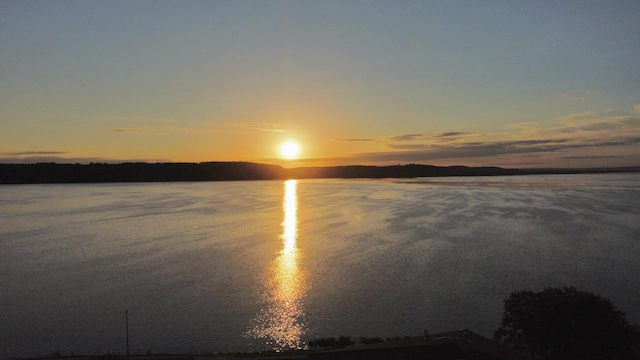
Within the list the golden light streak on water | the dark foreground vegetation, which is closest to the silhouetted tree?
the dark foreground vegetation

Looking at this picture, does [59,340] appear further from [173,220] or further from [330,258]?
[173,220]

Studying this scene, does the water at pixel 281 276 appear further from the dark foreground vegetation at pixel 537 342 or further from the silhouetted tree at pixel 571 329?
the silhouetted tree at pixel 571 329

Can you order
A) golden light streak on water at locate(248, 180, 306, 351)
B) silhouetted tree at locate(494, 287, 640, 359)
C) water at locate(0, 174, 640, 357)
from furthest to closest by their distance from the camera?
water at locate(0, 174, 640, 357), golden light streak on water at locate(248, 180, 306, 351), silhouetted tree at locate(494, 287, 640, 359)

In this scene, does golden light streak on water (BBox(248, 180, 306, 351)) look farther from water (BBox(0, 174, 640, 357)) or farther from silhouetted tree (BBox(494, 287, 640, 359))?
silhouetted tree (BBox(494, 287, 640, 359))

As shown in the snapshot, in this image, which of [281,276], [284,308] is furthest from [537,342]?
[281,276]

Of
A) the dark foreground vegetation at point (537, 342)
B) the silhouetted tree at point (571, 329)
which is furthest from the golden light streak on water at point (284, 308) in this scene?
the silhouetted tree at point (571, 329)

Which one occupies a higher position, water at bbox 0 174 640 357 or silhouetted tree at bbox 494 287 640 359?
silhouetted tree at bbox 494 287 640 359
